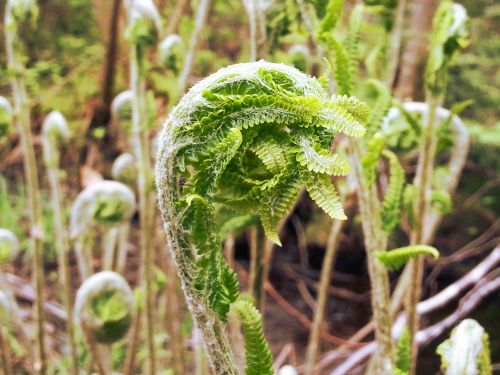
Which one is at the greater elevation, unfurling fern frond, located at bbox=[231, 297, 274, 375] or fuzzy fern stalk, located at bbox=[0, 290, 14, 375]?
unfurling fern frond, located at bbox=[231, 297, 274, 375]

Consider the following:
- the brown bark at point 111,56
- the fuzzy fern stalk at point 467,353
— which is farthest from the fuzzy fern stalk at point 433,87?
the brown bark at point 111,56

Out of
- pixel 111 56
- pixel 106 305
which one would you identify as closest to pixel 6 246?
pixel 106 305

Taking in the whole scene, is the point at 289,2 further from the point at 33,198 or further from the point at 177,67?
the point at 33,198

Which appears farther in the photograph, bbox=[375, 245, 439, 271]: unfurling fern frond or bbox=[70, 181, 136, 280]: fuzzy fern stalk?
bbox=[70, 181, 136, 280]: fuzzy fern stalk

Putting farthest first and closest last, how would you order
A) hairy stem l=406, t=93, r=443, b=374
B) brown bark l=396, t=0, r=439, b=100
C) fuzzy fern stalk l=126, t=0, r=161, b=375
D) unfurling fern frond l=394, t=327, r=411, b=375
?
brown bark l=396, t=0, r=439, b=100
fuzzy fern stalk l=126, t=0, r=161, b=375
hairy stem l=406, t=93, r=443, b=374
unfurling fern frond l=394, t=327, r=411, b=375

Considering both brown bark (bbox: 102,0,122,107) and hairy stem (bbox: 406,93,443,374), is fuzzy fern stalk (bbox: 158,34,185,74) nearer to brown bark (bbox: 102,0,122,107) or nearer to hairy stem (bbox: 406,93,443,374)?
hairy stem (bbox: 406,93,443,374)

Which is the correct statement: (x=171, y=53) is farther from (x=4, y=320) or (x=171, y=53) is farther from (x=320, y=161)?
(x=320, y=161)

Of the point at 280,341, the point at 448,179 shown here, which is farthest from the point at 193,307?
the point at 280,341

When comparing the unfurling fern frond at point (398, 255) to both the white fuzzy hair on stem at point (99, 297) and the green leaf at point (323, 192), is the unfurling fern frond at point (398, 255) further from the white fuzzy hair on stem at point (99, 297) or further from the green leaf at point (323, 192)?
the white fuzzy hair on stem at point (99, 297)

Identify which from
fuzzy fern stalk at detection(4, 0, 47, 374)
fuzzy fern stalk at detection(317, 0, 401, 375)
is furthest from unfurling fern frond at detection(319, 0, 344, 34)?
fuzzy fern stalk at detection(4, 0, 47, 374)
